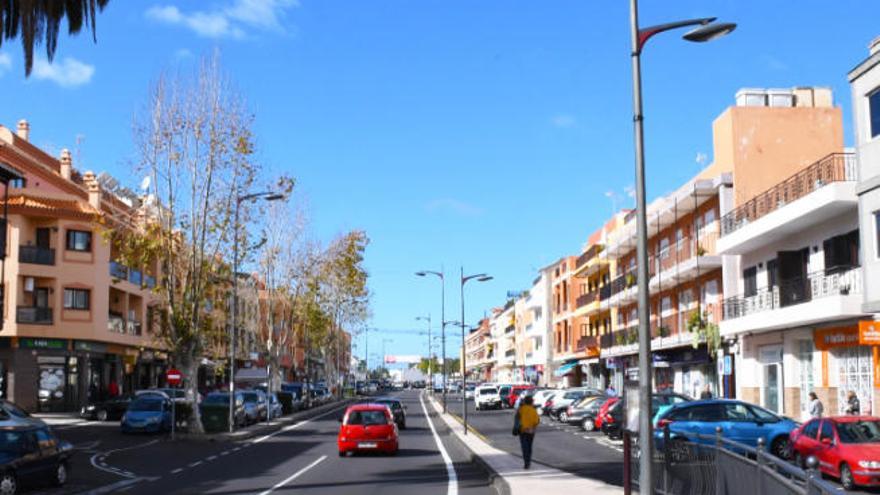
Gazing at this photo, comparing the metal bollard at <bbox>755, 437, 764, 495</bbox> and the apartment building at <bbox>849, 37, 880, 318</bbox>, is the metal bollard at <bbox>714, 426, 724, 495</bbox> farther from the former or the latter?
the apartment building at <bbox>849, 37, 880, 318</bbox>

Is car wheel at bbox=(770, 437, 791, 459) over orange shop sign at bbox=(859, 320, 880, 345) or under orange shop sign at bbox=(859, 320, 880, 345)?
under

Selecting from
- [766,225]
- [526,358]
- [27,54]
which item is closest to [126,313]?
[766,225]

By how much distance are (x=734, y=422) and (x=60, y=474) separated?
50.8ft

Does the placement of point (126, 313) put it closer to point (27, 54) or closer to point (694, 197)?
point (694, 197)

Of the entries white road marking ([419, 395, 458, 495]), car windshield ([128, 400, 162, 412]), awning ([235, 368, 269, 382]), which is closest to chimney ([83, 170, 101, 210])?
car windshield ([128, 400, 162, 412])

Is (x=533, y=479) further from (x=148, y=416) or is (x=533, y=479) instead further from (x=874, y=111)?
(x=148, y=416)

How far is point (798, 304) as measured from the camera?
3167 cm

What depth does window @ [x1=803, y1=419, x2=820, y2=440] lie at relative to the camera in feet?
64.4

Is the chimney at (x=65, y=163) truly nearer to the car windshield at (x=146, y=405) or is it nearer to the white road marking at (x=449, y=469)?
the car windshield at (x=146, y=405)

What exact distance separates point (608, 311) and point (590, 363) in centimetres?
814

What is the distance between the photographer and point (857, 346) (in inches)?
1173

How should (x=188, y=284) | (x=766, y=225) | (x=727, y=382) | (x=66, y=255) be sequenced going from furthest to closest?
(x=66, y=255) → (x=727, y=382) → (x=188, y=284) → (x=766, y=225)

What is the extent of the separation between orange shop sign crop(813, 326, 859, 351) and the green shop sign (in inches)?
1469

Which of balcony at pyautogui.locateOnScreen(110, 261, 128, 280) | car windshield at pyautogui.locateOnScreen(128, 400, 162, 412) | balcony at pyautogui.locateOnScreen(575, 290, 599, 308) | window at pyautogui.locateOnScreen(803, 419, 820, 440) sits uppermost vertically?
balcony at pyautogui.locateOnScreen(110, 261, 128, 280)
